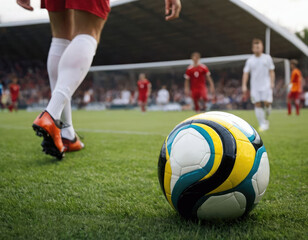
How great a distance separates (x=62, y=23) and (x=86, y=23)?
1.34 ft

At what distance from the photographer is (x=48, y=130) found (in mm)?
1964

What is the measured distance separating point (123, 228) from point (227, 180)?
46 cm

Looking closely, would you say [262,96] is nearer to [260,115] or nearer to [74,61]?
[260,115]

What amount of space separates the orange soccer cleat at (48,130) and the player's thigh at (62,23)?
809 millimetres

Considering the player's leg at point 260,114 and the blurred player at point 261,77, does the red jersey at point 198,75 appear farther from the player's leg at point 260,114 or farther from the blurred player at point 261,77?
the player's leg at point 260,114

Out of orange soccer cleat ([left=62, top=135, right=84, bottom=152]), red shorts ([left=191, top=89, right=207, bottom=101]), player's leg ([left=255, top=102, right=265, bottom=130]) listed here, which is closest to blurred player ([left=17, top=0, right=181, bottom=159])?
orange soccer cleat ([left=62, top=135, right=84, bottom=152])

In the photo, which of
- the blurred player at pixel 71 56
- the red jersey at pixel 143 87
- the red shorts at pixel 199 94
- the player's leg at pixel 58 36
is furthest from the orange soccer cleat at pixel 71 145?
the red jersey at pixel 143 87

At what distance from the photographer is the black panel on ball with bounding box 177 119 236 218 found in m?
1.23

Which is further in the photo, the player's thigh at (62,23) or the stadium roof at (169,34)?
the stadium roof at (169,34)

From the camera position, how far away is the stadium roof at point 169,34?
1825 cm

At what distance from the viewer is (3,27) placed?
76.9 ft

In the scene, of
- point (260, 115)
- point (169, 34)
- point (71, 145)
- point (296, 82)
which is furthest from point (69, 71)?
point (169, 34)

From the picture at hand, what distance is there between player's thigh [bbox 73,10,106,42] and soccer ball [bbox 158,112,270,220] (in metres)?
1.23

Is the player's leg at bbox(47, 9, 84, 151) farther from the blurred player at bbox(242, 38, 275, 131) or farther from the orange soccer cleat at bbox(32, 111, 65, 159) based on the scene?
the blurred player at bbox(242, 38, 275, 131)
